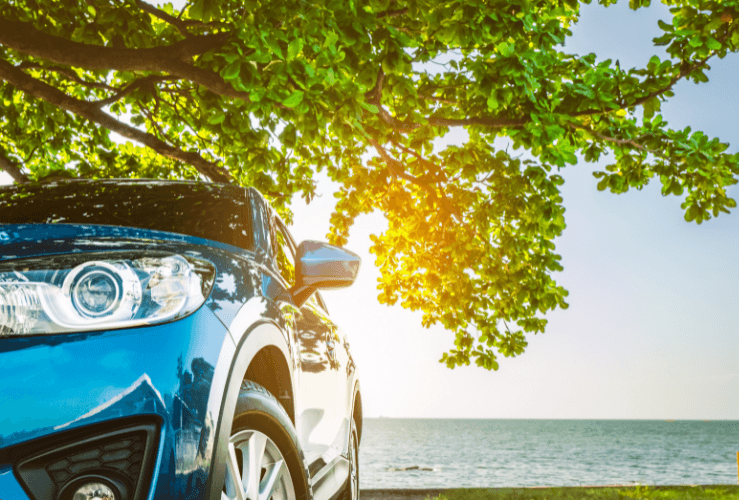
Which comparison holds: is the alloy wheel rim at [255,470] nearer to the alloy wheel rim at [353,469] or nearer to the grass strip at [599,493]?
the alloy wheel rim at [353,469]

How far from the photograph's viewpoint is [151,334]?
1.54m

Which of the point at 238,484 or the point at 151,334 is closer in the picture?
the point at 151,334

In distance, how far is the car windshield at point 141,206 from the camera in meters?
2.58

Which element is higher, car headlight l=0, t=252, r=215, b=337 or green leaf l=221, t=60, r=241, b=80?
green leaf l=221, t=60, r=241, b=80

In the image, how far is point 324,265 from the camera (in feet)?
8.83

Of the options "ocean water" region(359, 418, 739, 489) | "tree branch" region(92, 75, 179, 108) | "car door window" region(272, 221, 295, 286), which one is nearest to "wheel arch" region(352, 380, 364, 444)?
"car door window" region(272, 221, 295, 286)

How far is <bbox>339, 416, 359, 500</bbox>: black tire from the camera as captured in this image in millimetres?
3762

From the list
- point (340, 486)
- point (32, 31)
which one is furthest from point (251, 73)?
point (340, 486)

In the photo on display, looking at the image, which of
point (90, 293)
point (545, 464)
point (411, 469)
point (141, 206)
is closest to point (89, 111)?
point (141, 206)

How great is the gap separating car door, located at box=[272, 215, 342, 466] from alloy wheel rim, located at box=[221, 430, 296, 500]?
37 centimetres

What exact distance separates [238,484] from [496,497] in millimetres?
7224

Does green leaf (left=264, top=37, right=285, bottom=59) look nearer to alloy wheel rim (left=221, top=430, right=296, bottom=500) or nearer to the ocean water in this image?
alloy wheel rim (left=221, top=430, right=296, bottom=500)

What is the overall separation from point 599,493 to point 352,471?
638 centimetres

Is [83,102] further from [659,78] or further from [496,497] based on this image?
[496,497]
